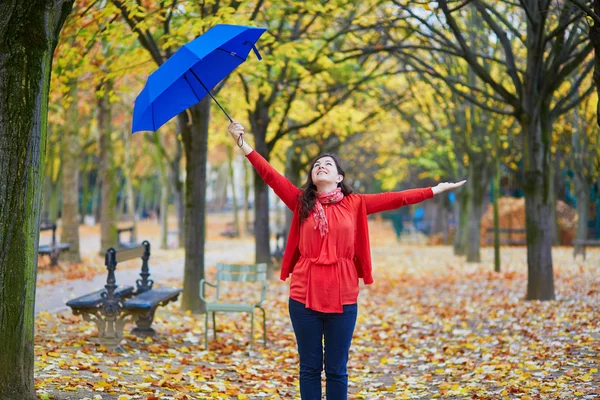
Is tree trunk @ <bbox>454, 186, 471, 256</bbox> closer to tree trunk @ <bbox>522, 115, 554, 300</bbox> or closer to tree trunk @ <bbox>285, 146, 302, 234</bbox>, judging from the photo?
tree trunk @ <bbox>285, 146, 302, 234</bbox>

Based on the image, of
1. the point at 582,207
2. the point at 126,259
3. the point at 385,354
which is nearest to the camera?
the point at 385,354

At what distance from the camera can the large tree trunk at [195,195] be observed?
11273 mm

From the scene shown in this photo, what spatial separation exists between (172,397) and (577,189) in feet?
68.6

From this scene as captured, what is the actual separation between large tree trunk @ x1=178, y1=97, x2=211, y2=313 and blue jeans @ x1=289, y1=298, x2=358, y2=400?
6.73 meters

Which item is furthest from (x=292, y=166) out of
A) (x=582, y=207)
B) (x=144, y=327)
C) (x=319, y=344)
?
(x=319, y=344)

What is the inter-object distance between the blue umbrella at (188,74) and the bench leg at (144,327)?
13.5 feet

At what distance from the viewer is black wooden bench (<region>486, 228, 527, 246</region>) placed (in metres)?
29.7

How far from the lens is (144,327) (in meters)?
8.99

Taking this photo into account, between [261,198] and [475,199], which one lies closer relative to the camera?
[261,198]

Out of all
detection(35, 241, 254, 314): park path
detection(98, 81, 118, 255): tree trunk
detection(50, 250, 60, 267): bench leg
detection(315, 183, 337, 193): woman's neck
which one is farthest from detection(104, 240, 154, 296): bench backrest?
detection(98, 81, 118, 255): tree trunk

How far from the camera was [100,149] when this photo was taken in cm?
2106

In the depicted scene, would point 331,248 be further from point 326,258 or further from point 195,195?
point 195,195

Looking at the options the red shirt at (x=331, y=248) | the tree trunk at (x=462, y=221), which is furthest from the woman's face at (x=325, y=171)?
the tree trunk at (x=462, y=221)

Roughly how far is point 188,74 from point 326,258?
190cm
